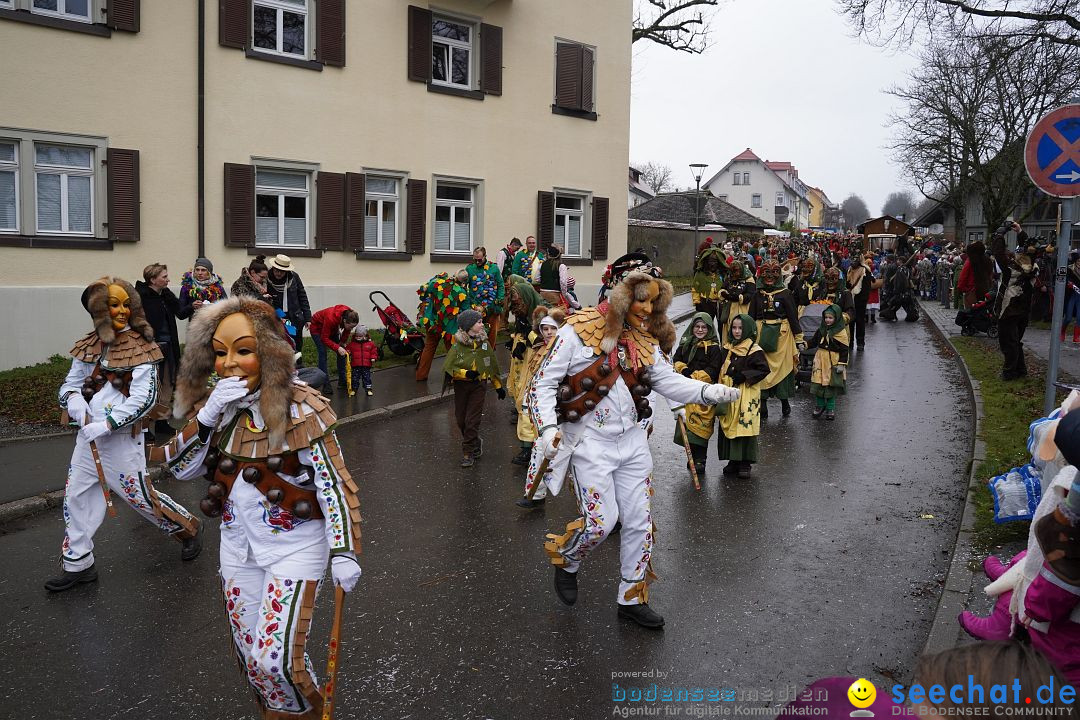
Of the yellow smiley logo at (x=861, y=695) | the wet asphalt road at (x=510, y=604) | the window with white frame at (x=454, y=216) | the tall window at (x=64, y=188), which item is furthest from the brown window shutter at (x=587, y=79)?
the yellow smiley logo at (x=861, y=695)

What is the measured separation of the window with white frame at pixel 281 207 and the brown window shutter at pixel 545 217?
5.71m

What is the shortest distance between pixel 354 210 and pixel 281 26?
145 inches

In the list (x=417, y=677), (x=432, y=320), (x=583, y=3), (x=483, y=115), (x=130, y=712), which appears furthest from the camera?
(x=583, y=3)

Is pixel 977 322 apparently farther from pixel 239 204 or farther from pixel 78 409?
pixel 78 409

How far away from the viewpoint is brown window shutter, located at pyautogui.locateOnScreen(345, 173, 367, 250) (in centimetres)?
1753

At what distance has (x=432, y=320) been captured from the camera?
1338cm

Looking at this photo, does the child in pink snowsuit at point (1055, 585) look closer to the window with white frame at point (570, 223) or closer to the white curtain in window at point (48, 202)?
the white curtain in window at point (48, 202)

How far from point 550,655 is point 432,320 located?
9142mm

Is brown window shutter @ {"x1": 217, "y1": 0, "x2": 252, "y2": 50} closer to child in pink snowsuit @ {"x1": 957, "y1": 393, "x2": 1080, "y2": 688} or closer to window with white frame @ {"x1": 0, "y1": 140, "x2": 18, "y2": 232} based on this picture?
window with white frame @ {"x1": 0, "y1": 140, "x2": 18, "y2": 232}

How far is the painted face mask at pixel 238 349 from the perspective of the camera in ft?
11.6

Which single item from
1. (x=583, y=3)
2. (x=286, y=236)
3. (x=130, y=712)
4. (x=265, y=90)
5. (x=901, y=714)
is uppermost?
(x=583, y=3)

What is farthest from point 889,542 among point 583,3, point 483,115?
point 583,3

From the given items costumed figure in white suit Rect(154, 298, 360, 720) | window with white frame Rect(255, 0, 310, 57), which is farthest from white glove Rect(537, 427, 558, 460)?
window with white frame Rect(255, 0, 310, 57)

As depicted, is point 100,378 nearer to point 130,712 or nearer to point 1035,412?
point 130,712
